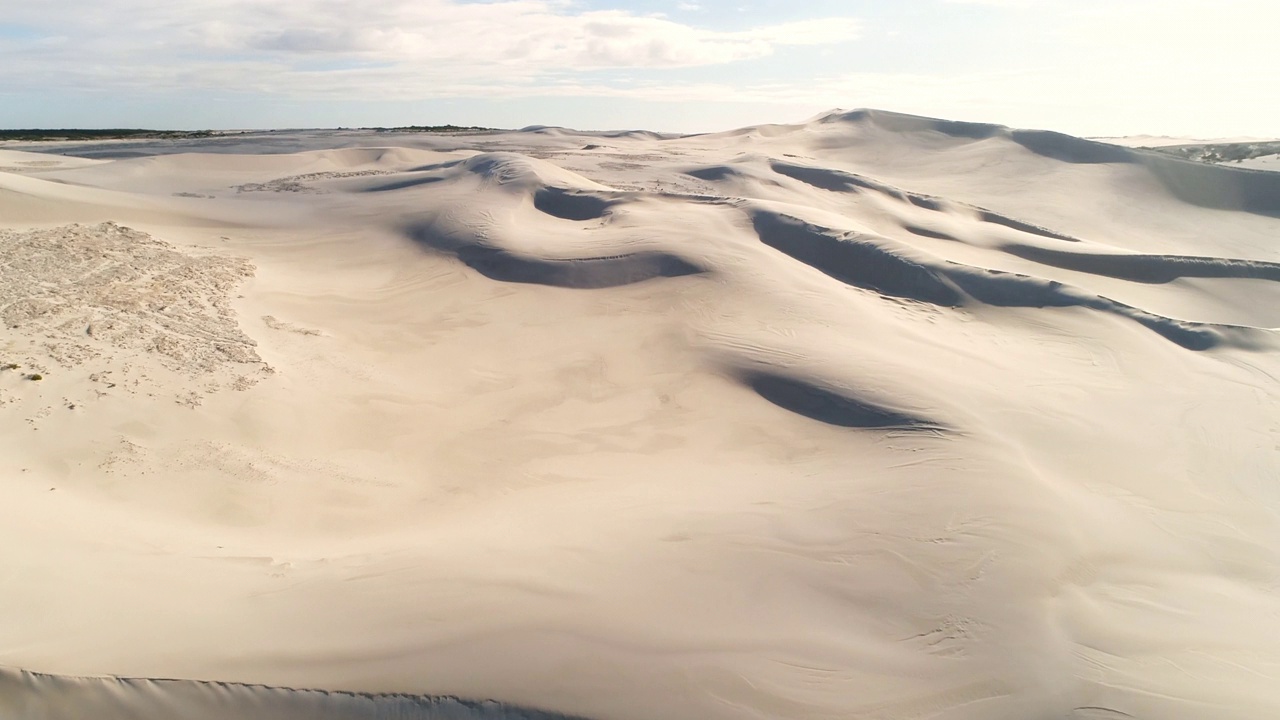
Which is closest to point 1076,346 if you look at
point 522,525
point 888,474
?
point 888,474

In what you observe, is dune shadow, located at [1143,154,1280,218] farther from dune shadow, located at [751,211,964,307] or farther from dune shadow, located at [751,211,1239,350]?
dune shadow, located at [751,211,964,307]

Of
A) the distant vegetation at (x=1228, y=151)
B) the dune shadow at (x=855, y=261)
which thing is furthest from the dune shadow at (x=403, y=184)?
the distant vegetation at (x=1228, y=151)

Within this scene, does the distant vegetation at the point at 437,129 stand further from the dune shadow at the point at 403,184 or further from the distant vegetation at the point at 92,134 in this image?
the dune shadow at the point at 403,184

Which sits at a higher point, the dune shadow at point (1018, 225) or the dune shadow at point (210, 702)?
the dune shadow at point (1018, 225)

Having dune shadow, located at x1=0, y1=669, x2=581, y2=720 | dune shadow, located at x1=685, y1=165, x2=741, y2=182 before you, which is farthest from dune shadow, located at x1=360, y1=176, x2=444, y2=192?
dune shadow, located at x1=0, y1=669, x2=581, y2=720

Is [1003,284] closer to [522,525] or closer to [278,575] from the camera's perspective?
[522,525]
